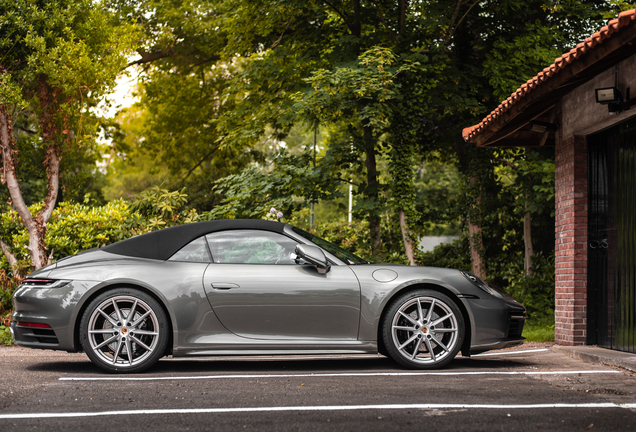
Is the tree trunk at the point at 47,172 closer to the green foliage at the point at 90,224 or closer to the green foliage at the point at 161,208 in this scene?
the green foliage at the point at 90,224

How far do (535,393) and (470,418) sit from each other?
981mm

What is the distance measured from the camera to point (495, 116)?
7629 millimetres

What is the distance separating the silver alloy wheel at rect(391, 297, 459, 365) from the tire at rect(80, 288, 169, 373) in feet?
6.66

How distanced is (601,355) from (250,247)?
3.50 meters

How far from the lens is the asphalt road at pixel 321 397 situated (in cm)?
347

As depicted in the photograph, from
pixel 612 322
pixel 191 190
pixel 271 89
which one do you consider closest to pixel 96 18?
pixel 271 89

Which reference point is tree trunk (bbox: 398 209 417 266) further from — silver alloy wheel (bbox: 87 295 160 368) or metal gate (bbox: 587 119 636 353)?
silver alloy wheel (bbox: 87 295 160 368)

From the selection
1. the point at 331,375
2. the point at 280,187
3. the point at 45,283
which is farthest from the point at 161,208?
the point at 331,375

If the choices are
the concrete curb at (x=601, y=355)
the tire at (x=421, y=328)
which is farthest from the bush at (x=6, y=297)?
the concrete curb at (x=601, y=355)

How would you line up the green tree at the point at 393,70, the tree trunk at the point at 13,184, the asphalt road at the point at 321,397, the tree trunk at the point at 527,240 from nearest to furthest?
the asphalt road at the point at 321,397
the tree trunk at the point at 13,184
the green tree at the point at 393,70
the tree trunk at the point at 527,240

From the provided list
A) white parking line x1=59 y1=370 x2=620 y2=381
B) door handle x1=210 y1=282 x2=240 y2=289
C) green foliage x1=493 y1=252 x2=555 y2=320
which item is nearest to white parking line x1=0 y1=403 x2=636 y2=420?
white parking line x1=59 y1=370 x2=620 y2=381

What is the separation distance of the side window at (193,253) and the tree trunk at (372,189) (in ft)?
23.0

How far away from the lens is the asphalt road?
3469mm

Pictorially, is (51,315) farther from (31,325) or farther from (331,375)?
(331,375)
